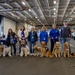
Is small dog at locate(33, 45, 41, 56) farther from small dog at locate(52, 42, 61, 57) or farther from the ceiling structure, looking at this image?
the ceiling structure

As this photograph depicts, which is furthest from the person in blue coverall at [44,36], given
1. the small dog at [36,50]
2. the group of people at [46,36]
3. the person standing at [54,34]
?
the small dog at [36,50]

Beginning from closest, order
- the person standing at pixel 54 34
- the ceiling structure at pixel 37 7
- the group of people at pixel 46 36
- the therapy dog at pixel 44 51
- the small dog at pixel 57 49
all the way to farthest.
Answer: the small dog at pixel 57 49 < the therapy dog at pixel 44 51 < the group of people at pixel 46 36 < the person standing at pixel 54 34 < the ceiling structure at pixel 37 7

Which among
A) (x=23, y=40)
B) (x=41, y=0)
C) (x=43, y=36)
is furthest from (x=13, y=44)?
(x=41, y=0)

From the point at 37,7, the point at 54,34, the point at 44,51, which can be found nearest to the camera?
the point at 44,51

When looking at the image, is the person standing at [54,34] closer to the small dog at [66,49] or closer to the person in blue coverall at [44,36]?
the person in blue coverall at [44,36]

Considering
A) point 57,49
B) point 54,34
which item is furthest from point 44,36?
point 57,49

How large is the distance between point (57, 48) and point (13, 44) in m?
2.22

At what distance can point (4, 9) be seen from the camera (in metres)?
17.8

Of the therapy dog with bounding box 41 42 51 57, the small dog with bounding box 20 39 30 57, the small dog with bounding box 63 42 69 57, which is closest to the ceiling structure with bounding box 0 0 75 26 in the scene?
the small dog with bounding box 20 39 30 57

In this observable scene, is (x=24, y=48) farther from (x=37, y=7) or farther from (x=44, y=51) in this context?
(x=37, y=7)

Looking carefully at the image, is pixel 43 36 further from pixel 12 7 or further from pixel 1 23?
pixel 1 23

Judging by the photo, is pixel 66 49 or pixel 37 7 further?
pixel 37 7

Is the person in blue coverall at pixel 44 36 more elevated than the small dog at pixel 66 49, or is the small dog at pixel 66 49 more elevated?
the person in blue coverall at pixel 44 36

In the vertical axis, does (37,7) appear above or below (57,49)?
above
